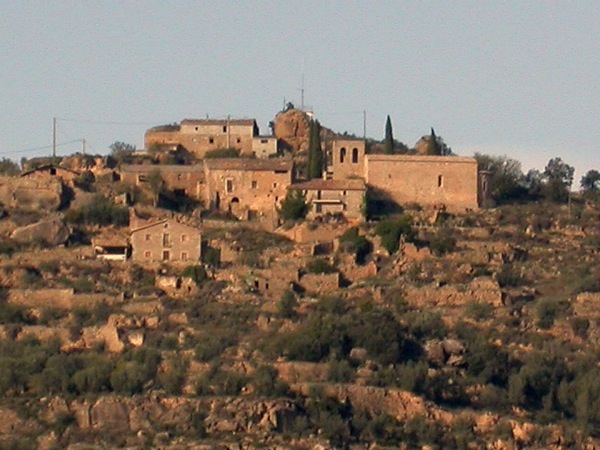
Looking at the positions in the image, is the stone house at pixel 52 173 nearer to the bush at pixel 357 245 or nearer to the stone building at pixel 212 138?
the stone building at pixel 212 138

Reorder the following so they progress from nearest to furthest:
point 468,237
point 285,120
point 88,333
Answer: point 88,333
point 468,237
point 285,120

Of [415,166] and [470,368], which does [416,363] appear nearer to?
[470,368]

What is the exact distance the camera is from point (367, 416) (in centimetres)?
5950

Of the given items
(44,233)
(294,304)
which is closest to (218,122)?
(44,233)

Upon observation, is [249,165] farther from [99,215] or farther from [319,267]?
[319,267]

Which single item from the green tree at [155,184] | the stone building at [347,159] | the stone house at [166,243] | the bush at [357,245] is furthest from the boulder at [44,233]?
the stone building at [347,159]

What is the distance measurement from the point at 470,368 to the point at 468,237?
958 cm

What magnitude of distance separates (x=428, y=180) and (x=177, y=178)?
704 cm

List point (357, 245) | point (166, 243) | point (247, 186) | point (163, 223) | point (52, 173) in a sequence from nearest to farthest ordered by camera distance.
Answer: point (357, 245), point (166, 243), point (163, 223), point (247, 186), point (52, 173)

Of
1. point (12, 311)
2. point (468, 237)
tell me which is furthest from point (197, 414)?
point (468, 237)

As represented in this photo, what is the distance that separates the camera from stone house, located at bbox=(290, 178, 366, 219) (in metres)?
73.8

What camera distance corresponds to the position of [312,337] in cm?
6259

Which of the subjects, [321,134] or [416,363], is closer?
[416,363]

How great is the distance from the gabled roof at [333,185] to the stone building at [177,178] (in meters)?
3.11
